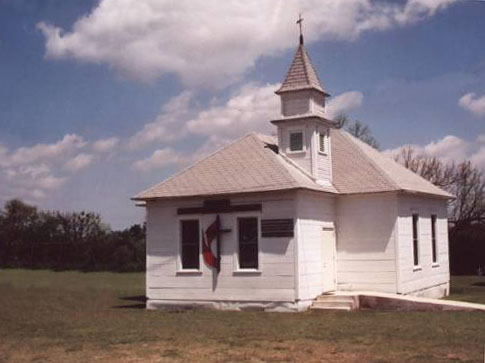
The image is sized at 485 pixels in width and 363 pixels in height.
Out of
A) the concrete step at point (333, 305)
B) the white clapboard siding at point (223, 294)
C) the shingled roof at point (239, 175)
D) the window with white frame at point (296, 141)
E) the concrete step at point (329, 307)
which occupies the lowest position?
the concrete step at point (329, 307)

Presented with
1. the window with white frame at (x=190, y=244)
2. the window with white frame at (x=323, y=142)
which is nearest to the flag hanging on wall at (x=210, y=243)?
the window with white frame at (x=190, y=244)

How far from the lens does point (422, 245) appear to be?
2286 centimetres

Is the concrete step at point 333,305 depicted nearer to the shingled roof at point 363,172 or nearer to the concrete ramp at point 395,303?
the concrete ramp at point 395,303

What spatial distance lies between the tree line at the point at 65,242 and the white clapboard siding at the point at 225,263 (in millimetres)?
24450

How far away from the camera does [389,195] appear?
20547 millimetres

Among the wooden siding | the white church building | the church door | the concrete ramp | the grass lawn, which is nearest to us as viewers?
the grass lawn

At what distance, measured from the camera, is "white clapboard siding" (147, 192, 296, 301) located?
18.8 metres

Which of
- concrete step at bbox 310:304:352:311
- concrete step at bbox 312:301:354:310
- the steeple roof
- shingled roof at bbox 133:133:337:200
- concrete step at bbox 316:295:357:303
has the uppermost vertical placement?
the steeple roof

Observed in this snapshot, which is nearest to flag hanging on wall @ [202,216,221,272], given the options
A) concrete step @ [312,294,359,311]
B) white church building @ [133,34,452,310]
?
white church building @ [133,34,452,310]

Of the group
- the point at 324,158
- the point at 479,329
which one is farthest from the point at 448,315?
the point at 324,158

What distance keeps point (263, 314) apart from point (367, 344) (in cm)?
604

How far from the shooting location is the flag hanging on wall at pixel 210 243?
1953 centimetres

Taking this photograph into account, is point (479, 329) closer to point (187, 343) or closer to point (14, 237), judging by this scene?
point (187, 343)

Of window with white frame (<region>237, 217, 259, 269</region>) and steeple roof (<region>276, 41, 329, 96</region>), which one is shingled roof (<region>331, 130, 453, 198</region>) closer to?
steeple roof (<region>276, 41, 329, 96</region>)
